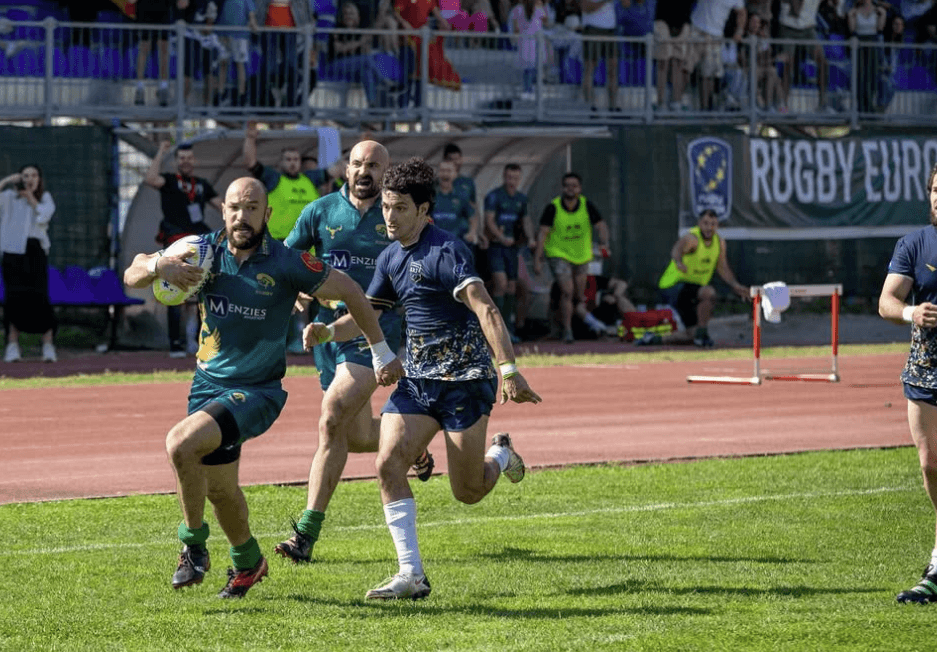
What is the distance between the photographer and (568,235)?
2384cm

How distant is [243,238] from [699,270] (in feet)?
53.8

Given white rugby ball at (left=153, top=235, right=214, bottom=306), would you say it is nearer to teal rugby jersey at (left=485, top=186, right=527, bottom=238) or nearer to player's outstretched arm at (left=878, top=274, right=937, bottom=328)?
player's outstretched arm at (left=878, top=274, right=937, bottom=328)

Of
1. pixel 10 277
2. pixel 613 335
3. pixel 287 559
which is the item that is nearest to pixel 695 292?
pixel 613 335

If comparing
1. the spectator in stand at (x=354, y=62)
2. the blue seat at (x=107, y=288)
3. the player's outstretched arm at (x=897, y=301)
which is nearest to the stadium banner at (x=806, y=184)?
the spectator in stand at (x=354, y=62)

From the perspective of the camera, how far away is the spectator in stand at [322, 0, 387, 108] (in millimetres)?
23922

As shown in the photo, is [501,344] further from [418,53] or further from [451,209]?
[418,53]

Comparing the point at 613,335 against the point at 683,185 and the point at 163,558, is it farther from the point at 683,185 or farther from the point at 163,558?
the point at 163,558

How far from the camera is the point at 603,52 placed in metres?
25.8

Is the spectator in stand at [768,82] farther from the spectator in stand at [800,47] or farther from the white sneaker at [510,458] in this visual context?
the white sneaker at [510,458]

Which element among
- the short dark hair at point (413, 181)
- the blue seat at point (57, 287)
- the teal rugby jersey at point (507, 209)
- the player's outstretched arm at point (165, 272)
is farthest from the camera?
the teal rugby jersey at point (507, 209)

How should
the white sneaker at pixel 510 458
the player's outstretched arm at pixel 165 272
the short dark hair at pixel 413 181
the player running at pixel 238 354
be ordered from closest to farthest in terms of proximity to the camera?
the player's outstretched arm at pixel 165 272, the player running at pixel 238 354, the short dark hair at pixel 413 181, the white sneaker at pixel 510 458

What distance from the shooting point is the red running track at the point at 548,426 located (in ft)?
41.9

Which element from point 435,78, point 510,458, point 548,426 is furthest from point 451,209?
point 510,458

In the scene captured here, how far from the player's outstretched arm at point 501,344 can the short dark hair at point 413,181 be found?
55 centimetres
